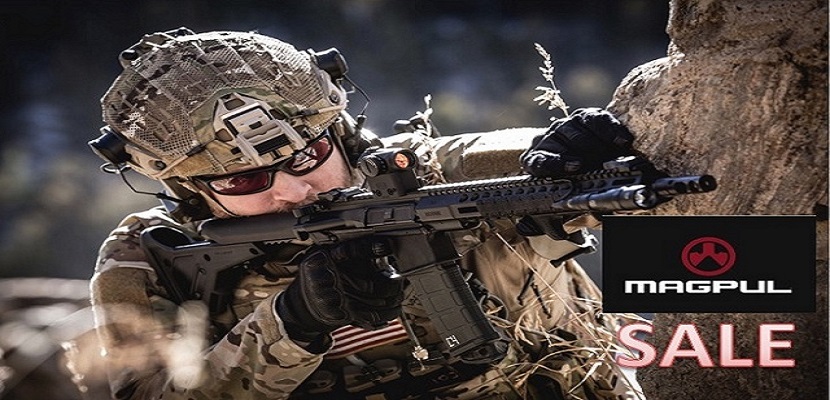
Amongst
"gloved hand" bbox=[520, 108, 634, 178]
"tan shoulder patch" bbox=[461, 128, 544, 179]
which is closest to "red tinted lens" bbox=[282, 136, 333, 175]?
"tan shoulder patch" bbox=[461, 128, 544, 179]

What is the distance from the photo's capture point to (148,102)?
2.34 metres

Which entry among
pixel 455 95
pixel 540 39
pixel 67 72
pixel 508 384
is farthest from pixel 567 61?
pixel 67 72

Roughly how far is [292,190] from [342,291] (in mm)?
301

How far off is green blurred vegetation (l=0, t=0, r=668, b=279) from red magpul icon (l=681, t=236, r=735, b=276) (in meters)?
1.15

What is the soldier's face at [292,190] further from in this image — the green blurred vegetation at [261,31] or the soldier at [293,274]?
the green blurred vegetation at [261,31]

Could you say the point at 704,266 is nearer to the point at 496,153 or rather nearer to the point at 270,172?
the point at 496,153

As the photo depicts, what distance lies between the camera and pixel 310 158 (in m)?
2.33

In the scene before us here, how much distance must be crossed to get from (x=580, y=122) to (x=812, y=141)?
15.8 inches

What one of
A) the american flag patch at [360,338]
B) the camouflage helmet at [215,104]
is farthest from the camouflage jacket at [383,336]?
the camouflage helmet at [215,104]

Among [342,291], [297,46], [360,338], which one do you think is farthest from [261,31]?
[342,291]

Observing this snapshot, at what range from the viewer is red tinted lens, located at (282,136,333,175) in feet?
7.58

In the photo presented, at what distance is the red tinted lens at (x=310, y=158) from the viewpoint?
2.31 metres

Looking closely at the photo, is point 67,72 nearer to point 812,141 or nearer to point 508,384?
point 508,384

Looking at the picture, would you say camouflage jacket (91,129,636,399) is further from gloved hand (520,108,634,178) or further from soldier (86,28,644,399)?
gloved hand (520,108,634,178)
